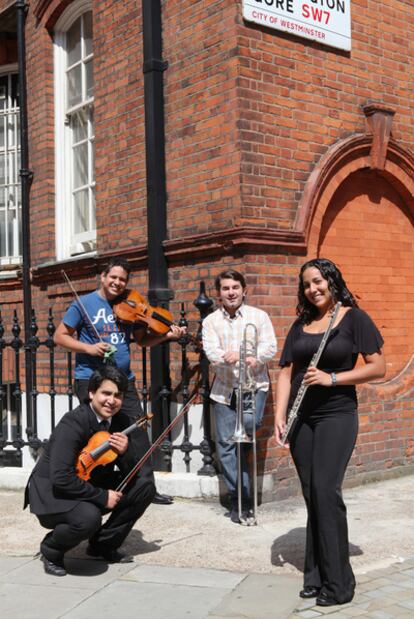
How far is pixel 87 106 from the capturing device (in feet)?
29.6

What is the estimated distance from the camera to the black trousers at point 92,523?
4.77 m

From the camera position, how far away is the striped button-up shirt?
613 centimetres

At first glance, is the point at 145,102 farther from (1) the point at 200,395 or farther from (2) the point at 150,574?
(2) the point at 150,574

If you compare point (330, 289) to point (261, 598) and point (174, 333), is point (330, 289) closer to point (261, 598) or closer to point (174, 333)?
point (261, 598)

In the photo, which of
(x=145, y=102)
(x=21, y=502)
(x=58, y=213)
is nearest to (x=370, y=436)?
(x=21, y=502)

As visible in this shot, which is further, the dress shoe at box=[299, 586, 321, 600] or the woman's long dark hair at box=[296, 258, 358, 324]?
the woman's long dark hair at box=[296, 258, 358, 324]

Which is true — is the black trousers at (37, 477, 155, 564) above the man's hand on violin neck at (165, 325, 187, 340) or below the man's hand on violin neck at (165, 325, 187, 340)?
below

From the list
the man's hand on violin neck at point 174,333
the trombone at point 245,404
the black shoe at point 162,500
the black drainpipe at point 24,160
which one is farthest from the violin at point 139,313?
the black drainpipe at point 24,160

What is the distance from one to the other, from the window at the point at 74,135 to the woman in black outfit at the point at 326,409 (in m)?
4.82

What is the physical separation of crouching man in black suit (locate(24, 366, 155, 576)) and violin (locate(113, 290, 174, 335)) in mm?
1154

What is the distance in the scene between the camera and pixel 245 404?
20.0 feet

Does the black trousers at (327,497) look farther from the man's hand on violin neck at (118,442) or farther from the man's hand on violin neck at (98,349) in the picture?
the man's hand on violin neck at (98,349)

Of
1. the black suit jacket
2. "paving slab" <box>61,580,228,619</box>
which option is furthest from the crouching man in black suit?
"paving slab" <box>61,580,228,619</box>

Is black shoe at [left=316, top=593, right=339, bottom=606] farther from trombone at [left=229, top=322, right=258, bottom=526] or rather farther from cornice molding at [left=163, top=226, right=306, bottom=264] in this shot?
cornice molding at [left=163, top=226, right=306, bottom=264]
